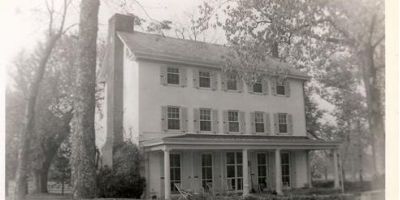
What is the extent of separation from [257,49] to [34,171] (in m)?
10.5

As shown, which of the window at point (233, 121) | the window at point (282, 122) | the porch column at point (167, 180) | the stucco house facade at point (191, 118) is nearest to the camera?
the porch column at point (167, 180)

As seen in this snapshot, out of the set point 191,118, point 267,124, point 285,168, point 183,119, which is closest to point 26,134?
point 183,119

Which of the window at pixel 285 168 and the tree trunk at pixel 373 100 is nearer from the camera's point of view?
the tree trunk at pixel 373 100

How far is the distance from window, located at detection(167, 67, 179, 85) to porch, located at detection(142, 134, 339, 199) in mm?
2294

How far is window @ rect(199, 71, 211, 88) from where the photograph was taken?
19.2 m

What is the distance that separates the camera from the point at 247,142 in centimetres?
1758

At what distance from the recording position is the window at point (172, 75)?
18353mm

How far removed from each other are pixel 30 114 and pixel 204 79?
740 cm

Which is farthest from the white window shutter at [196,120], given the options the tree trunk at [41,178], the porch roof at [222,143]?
the tree trunk at [41,178]

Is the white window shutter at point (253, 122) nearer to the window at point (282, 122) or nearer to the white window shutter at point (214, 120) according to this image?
the window at point (282, 122)

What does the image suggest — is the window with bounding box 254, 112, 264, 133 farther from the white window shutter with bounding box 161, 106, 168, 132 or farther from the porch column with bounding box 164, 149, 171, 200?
the porch column with bounding box 164, 149, 171, 200

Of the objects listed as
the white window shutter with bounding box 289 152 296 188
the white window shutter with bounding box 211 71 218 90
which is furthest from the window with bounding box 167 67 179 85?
the white window shutter with bounding box 289 152 296 188

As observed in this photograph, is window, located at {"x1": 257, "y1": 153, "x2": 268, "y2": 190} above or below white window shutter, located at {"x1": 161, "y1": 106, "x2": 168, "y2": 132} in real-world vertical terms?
below

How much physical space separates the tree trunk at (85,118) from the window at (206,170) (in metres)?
7.53
